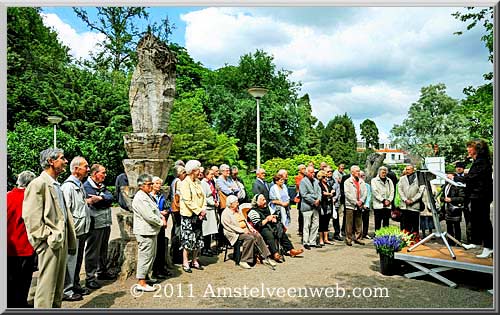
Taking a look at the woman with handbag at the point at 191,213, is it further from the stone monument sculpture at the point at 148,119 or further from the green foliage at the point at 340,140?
the green foliage at the point at 340,140

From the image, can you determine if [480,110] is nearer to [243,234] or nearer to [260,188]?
[260,188]

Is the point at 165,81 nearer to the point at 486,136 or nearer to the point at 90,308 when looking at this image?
the point at 90,308

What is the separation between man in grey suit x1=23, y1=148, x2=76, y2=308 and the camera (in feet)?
13.1

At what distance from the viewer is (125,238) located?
602 cm

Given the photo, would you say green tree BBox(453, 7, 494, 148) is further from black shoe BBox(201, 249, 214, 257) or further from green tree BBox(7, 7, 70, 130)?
green tree BBox(7, 7, 70, 130)

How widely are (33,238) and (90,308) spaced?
1.24 m

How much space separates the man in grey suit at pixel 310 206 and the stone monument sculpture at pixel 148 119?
2.98 m

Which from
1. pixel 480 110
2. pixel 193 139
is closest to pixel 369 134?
pixel 193 139

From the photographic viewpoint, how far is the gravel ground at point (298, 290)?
4.97 meters

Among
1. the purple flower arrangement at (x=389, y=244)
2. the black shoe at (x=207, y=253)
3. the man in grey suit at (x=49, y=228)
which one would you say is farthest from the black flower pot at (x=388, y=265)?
the man in grey suit at (x=49, y=228)

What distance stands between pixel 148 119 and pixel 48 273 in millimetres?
2829

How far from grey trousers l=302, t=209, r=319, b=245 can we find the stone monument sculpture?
10.4 feet

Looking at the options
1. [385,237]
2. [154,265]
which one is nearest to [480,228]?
[385,237]

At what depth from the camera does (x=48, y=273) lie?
13.5ft
